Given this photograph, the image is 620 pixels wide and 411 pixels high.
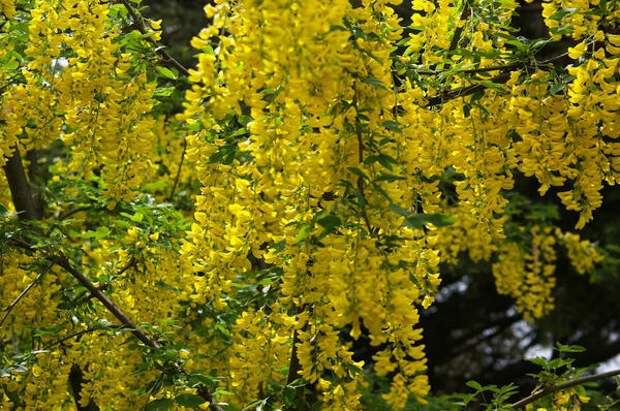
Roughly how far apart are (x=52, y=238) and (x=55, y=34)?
0.96 meters

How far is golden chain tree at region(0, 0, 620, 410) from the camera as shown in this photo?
5.52 feet

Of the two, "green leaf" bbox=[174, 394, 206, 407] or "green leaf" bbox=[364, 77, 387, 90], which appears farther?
"green leaf" bbox=[174, 394, 206, 407]

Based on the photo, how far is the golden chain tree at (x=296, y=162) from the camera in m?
1.68

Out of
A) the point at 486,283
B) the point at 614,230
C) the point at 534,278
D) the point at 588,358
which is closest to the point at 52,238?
the point at 534,278

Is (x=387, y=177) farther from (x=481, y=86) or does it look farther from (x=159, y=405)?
(x=159, y=405)

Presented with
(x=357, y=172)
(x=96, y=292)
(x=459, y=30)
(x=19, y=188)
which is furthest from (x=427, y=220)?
(x=19, y=188)

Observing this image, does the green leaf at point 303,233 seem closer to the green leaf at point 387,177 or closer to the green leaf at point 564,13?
the green leaf at point 387,177

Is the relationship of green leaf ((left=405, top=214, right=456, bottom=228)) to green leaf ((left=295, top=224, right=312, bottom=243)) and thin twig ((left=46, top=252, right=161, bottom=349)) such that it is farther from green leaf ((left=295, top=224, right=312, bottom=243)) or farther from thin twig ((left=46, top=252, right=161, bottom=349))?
thin twig ((left=46, top=252, right=161, bottom=349))

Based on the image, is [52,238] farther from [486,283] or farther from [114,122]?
[486,283]

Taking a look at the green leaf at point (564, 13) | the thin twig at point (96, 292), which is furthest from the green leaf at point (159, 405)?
the green leaf at point (564, 13)

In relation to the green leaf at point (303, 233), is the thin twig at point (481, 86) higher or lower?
higher

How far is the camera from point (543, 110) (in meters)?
2.09

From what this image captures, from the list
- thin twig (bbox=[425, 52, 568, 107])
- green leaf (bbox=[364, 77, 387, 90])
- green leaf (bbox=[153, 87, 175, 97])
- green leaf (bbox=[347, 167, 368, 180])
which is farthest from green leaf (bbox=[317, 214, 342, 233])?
green leaf (bbox=[153, 87, 175, 97])

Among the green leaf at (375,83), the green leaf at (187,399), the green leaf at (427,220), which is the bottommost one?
the green leaf at (187,399)
